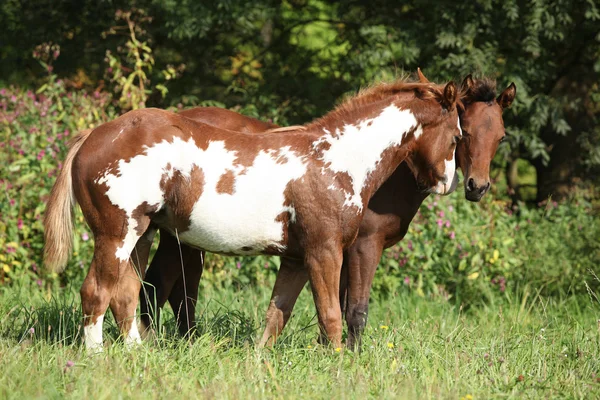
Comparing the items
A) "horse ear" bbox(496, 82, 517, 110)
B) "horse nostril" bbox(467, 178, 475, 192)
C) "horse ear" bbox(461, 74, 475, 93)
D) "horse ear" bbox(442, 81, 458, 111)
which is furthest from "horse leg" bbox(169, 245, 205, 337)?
"horse ear" bbox(496, 82, 517, 110)

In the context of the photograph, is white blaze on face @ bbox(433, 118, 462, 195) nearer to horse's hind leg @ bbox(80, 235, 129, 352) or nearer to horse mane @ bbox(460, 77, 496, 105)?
horse mane @ bbox(460, 77, 496, 105)

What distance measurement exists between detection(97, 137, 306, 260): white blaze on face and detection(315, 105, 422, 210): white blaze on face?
8.6 inches

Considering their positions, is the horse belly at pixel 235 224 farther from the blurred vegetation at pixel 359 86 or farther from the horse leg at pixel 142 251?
the blurred vegetation at pixel 359 86

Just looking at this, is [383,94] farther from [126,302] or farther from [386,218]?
[126,302]

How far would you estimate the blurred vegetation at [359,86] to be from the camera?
7664mm

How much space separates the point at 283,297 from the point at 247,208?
688 mm

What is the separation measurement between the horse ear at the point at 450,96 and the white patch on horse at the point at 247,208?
94 centimetres

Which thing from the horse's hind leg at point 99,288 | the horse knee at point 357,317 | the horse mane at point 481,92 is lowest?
the horse knee at point 357,317

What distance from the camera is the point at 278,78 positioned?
1129 centimetres

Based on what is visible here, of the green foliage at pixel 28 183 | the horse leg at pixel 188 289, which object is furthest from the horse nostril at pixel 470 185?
the green foliage at pixel 28 183

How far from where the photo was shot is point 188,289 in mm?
5605

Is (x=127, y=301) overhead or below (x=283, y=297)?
overhead

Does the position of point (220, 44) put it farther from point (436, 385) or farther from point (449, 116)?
point (436, 385)

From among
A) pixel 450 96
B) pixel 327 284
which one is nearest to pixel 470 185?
pixel 450 96
